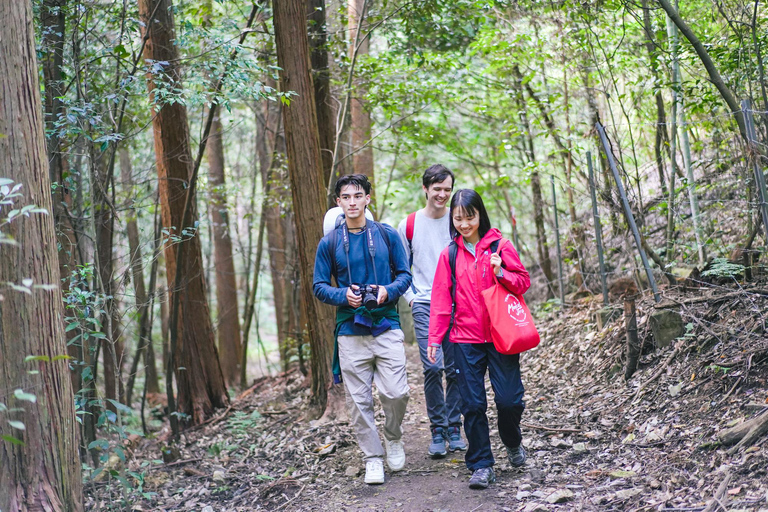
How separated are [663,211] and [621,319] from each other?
1.65 meters

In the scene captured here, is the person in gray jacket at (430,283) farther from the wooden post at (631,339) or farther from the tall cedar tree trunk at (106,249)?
the tall cedar tree trunk at (106,249)

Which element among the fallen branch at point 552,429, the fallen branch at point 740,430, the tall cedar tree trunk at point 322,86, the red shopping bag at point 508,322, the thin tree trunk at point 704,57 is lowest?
the fallen branch at point 552,429

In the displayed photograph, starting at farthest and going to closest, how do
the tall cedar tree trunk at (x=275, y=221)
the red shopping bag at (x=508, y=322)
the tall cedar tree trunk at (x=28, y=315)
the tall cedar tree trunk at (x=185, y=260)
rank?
the tall cedar tree trunk at (x=275, y=221) → the tall cedar tree trunk at (x=185, y=260) → the red shopping bag at (x=508, y=322) → the tall cedar tree trunk at (x=28, y=315)

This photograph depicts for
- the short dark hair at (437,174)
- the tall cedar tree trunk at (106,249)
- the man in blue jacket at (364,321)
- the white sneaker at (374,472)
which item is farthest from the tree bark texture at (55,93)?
the short dark hair at (437,174)

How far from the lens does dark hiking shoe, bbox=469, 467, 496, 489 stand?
4.04 metres

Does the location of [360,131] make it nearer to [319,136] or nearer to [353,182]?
[319,136]

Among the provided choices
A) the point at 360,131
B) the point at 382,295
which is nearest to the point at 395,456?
the point at 382,295

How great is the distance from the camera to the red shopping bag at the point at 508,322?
12.9 ft

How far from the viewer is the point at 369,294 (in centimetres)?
425

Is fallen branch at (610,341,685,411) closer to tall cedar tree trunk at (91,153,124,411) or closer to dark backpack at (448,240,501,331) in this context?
dark backpack at (448,240,501,331)

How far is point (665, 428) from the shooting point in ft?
14.3

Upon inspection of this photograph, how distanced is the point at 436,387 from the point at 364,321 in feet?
2.93

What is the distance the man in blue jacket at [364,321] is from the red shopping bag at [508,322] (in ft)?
2.44

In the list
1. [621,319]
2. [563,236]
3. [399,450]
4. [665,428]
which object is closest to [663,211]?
[621,319]
